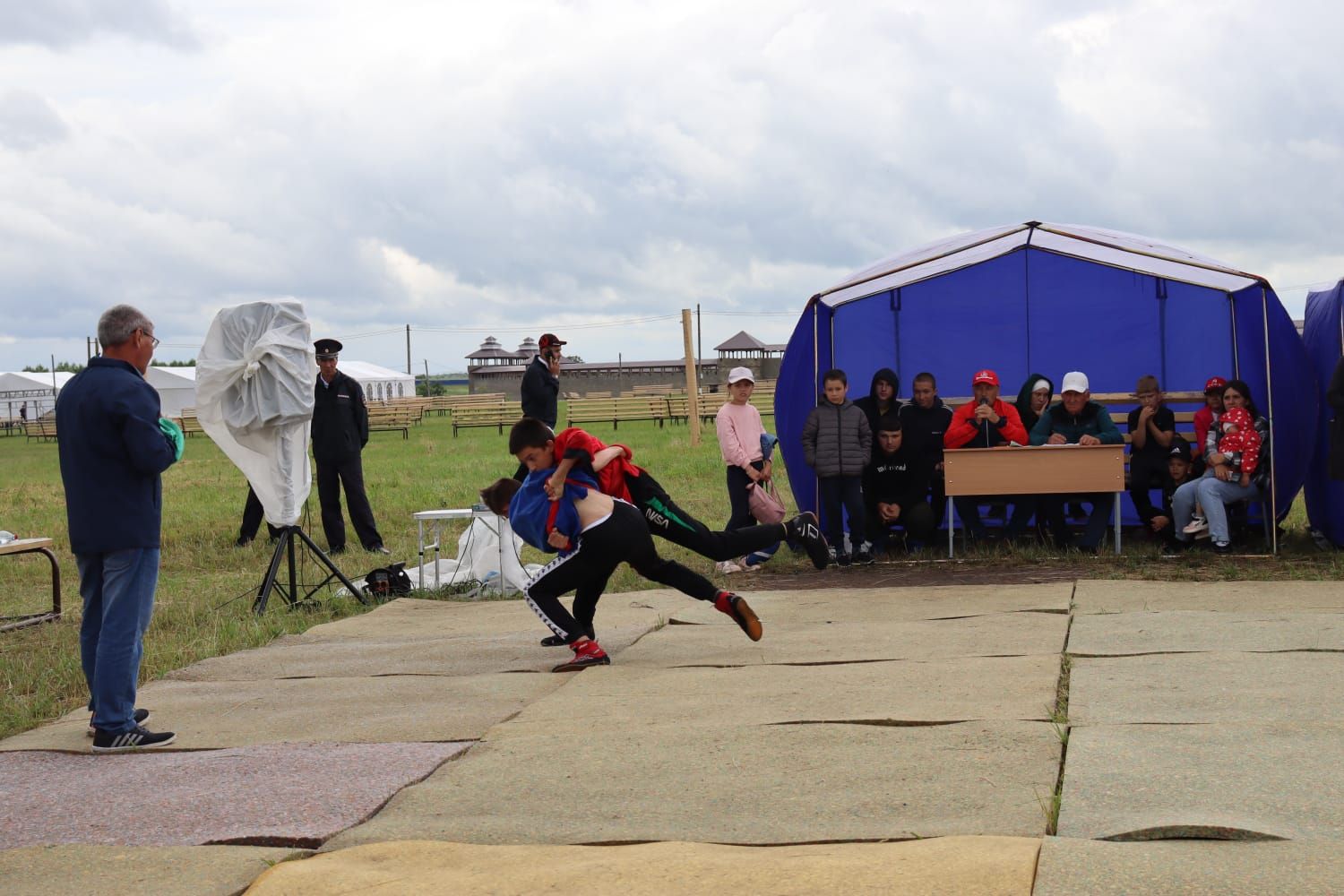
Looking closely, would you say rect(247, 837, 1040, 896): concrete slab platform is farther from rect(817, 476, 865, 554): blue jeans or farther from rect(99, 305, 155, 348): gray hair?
rect(817, 476, 865, 554): blue jeans

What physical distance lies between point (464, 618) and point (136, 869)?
4.96 metres

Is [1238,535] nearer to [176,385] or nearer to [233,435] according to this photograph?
[233,435]

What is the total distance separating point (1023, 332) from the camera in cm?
1293

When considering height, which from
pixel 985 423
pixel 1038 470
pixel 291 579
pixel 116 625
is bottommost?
pixel 291 579

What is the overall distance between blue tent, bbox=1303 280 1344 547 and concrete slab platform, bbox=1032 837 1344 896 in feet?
24.9

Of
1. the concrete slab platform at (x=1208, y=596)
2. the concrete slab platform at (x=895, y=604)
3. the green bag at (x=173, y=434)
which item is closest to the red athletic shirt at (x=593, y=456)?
the concrete slab platform at (x=895, y=604)

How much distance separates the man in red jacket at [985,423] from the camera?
11.1 metres

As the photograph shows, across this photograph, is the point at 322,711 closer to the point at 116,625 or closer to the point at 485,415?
the point at 116,625

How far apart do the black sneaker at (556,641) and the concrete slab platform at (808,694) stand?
28 cm

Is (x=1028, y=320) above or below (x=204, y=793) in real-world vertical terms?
above

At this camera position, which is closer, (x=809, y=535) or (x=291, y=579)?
(x=809, y=535)

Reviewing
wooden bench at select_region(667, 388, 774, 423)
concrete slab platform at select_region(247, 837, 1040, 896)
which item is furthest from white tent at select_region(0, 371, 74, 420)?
concrete slab platform at select_region(247, 837, 1040, 896)

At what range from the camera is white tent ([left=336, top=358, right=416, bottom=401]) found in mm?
71812

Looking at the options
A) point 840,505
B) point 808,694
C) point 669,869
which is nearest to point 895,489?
A: point 840,505
